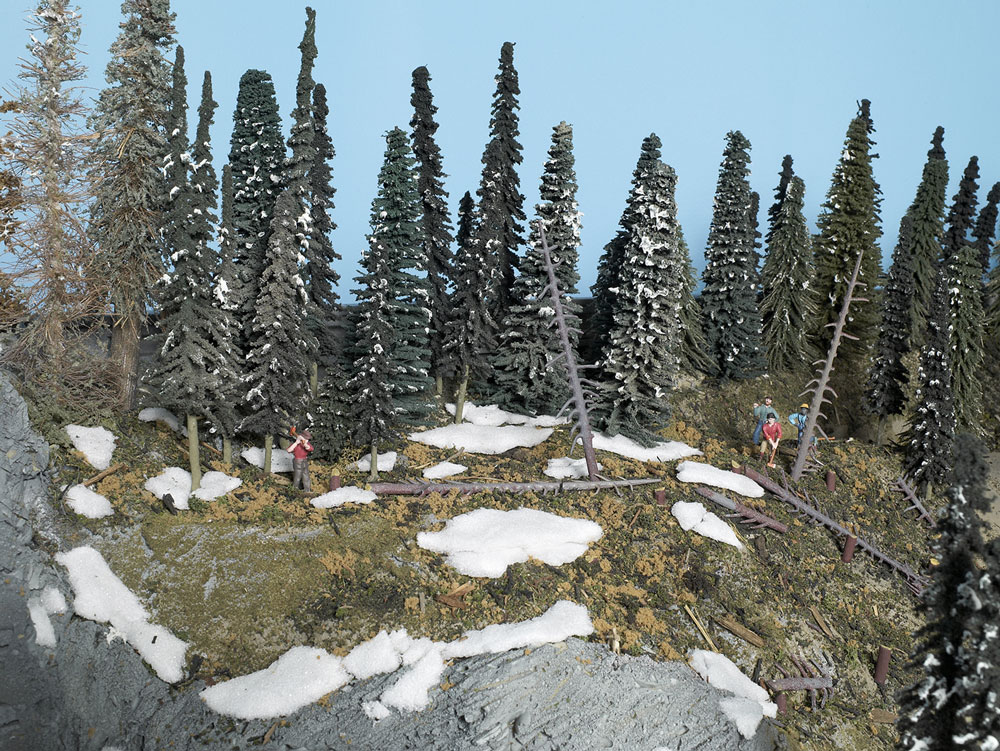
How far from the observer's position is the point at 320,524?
20797mm

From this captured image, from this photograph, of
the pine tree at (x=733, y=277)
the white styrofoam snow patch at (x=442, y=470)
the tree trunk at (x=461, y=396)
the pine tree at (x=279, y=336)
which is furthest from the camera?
the pine tree at (x=733, y=277)

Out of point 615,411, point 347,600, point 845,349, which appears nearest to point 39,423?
point 347,600

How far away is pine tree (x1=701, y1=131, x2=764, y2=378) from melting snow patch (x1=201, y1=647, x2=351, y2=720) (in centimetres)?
2323

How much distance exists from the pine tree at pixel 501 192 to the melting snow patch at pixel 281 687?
1669 cm

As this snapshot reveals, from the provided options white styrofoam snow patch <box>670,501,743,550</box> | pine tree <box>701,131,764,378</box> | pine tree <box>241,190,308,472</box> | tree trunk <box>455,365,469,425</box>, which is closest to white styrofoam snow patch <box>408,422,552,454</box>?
tree trunk <box>455,365,469,425</box>

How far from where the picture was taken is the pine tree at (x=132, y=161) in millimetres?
22844

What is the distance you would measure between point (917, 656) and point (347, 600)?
12.4 metres

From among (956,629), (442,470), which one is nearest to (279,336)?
(442,470)

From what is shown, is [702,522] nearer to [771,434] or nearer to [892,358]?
[771,434]

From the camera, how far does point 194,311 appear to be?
21422 mm

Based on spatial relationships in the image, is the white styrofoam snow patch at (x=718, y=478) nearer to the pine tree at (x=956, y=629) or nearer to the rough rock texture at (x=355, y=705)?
the rough rock texture at (x=355, y=705)

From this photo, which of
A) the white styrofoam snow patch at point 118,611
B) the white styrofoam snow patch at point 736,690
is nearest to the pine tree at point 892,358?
the white styrofoam snow patch at point 736,690

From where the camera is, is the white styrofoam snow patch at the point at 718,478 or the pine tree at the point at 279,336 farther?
the white styrofoam snow patch at the point at 718,478

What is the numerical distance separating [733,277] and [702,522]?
14.2 m
